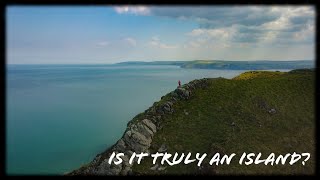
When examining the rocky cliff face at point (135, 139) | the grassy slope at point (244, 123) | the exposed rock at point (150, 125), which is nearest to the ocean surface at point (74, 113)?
the grassy slope at point (244, 123)

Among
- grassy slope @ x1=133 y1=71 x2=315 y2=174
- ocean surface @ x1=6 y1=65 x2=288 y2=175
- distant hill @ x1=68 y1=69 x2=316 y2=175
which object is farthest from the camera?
ocean surface @ x1=6 y1=65 x2=288 y2=175

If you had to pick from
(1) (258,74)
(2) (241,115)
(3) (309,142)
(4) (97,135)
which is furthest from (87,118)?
(3) (309,142)

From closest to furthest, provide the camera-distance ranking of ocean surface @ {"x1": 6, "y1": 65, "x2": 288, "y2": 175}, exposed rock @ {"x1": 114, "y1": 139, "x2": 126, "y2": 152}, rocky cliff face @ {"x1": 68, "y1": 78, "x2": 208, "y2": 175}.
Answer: rocky cliff face @ {"x1": 68, "y1": 78, "x2": 208, "y2": 175} < exposed rock @ {"x1": 114, "y1": 139, "x2": 126, "y2": 152} < ocean surface @ {"x1": 6, "y1": 65, "x2": 288, "y2": 175}

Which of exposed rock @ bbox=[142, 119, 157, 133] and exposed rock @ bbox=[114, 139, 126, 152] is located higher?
exposed rock @ bbox=[142, 119, 157, 133]

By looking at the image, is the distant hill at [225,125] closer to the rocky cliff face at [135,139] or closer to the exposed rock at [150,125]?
the rocky cliff face at [135,139]

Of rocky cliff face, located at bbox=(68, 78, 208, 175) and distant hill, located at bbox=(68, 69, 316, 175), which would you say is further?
distant hill, located at bbox=(68, 69, 316, 175)

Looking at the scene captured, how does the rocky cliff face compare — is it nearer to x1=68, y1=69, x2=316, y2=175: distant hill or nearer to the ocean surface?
x1=68, y1=69, x2=316, y2=175: distant hill

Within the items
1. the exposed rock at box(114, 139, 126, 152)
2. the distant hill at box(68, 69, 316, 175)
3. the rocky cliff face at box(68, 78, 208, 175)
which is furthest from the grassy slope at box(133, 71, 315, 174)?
the exposed rock at box(114, 139, 126, 152)
